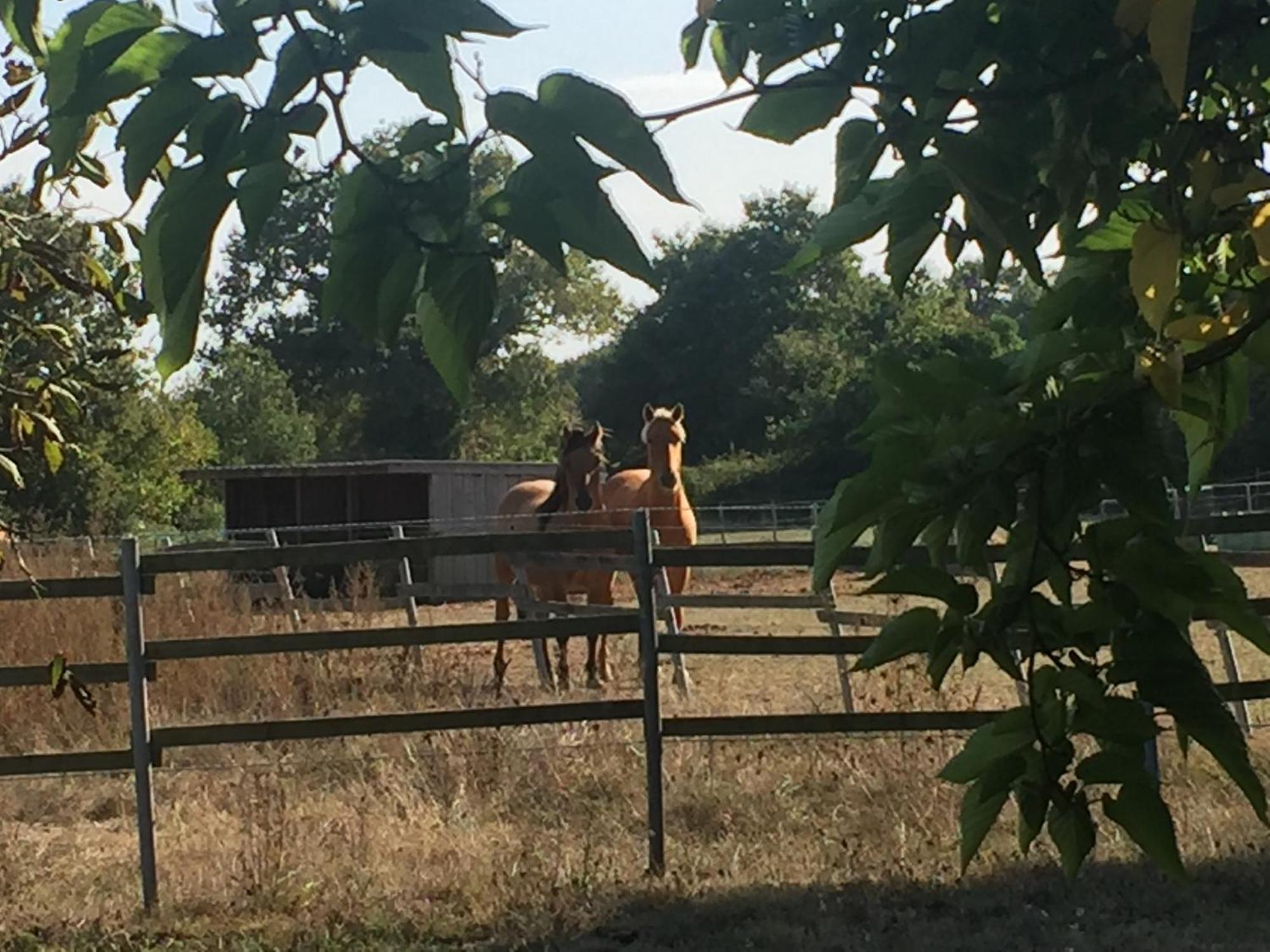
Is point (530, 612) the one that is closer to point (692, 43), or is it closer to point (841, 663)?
point (841, 663)

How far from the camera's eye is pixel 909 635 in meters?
0.96

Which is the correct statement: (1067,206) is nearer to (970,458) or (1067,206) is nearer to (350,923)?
(970,458)

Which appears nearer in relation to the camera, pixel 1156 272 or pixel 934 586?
pixel 1156 272

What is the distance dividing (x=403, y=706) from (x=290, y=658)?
2.60 ft

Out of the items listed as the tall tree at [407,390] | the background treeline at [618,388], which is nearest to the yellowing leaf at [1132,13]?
the background treeline at [618,388]

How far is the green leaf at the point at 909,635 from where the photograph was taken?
0.95 metres

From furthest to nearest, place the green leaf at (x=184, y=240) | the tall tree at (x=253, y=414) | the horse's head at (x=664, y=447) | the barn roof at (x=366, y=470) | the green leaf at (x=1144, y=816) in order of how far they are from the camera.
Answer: the tall tree at (x=253, y=414) < the barn roof at (x=366, y=470) < the horse's head at (x=664, y=447) < the green leaf at (x=1144, y=816) < the green leaf at (x=184, y=240)

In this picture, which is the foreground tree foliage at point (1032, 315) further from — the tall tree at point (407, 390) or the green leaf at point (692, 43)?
the tall tree at point (407, 390)

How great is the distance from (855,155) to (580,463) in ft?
34.0

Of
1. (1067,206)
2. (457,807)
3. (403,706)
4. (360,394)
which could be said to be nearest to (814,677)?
(403,706)

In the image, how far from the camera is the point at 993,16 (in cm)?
98

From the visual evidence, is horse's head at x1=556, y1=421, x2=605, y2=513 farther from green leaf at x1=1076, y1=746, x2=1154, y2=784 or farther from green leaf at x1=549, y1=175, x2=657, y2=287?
green leaf at x1=549, y1=175, x2=657, y2=287

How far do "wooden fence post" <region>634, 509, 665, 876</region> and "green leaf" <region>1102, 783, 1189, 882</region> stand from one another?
476 centimetres

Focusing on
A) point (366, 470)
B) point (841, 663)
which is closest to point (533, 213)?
point (841, 663)
